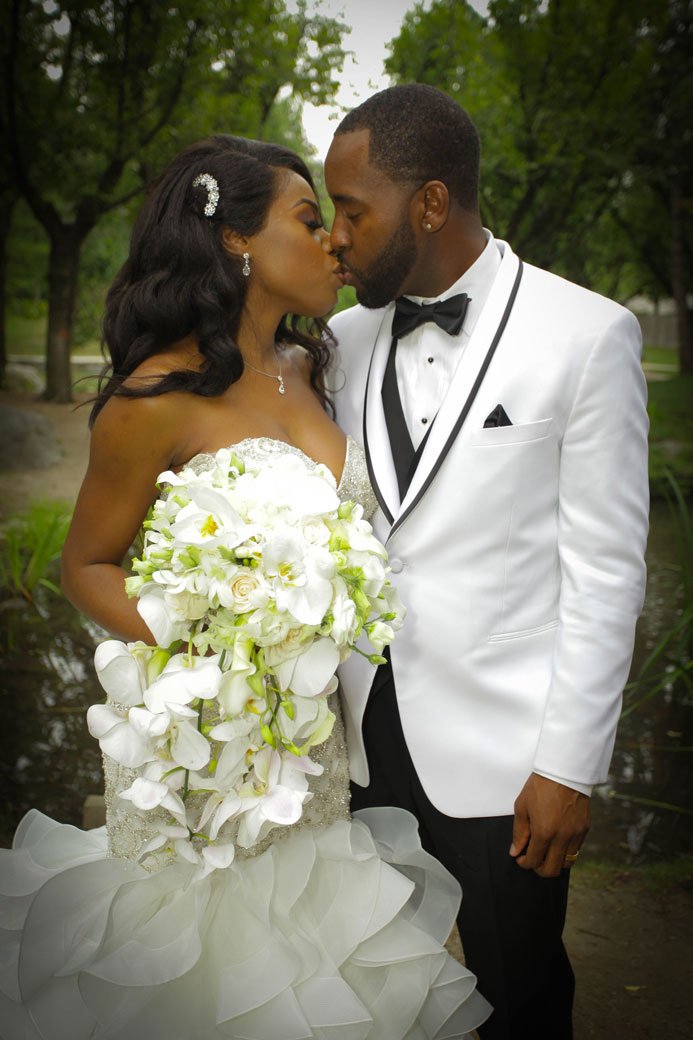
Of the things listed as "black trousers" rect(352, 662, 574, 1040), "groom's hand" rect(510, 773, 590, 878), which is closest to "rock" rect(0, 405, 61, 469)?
"black trousers" rect(352, 662, 574, 1040)

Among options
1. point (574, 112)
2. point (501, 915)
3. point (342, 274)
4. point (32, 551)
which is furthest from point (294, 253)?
point (574, 112)

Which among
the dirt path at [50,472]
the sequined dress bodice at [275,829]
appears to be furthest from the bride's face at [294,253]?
the dirt path at [50,472]

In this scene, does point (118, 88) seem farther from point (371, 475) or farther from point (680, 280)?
point (680, 280)

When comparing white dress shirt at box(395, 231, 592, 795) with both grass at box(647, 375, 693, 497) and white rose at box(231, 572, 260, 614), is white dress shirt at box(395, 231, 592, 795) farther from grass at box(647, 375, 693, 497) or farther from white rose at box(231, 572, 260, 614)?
grass at box(647, 375, 693, 497)

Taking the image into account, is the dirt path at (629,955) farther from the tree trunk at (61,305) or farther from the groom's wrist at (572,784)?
the tree trunk at (61,305)

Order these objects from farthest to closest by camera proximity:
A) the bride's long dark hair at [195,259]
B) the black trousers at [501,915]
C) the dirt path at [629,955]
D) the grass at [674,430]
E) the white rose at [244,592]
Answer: the grass at [674,430] < the dirt path at [629,955] < the bride's long dark hair at [195,259] < the black trousers at [501,915] < the white rose at [244,592]

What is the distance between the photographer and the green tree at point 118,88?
433 centimetres

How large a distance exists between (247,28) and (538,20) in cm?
192

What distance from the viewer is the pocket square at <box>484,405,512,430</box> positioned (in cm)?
156

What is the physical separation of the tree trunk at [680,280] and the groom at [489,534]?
16.3ft

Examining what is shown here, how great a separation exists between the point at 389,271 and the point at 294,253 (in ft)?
0.64

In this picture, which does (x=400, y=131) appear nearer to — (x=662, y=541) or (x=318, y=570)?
(x=318, y=570)

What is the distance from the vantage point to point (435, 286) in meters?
1.77

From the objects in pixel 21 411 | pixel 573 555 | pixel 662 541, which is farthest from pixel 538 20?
pixel 573 555
